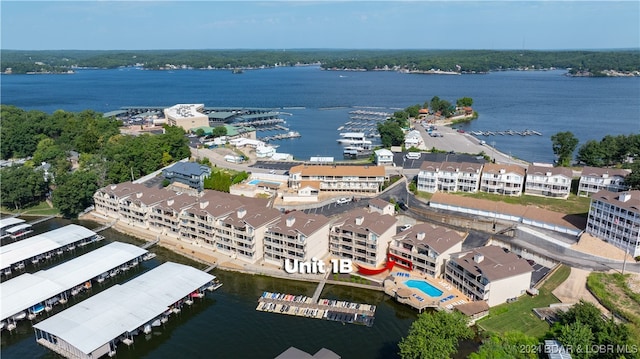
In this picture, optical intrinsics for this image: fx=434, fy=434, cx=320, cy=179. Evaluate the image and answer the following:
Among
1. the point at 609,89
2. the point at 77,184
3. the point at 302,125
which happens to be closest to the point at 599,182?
the point at 77,184

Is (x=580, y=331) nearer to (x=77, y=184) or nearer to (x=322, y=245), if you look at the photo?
(x=322, y=245)

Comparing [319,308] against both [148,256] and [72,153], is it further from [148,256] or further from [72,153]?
[72,153]

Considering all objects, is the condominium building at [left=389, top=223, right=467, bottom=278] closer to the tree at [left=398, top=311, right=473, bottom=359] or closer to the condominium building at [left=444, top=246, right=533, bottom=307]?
the condominium building at [left=444, top=246, right=533, bottom=307]

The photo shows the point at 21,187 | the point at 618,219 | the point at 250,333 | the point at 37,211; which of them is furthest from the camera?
the point at 37,211

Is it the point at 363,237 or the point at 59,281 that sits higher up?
the point at 363,237

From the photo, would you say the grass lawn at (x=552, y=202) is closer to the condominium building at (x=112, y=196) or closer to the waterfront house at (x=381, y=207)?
the waterfront house at (x=381, y=207)

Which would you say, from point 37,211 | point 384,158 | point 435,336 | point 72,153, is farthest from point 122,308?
point 72,153

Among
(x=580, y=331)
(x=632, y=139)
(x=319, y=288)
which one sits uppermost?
(x=632, y=139)
